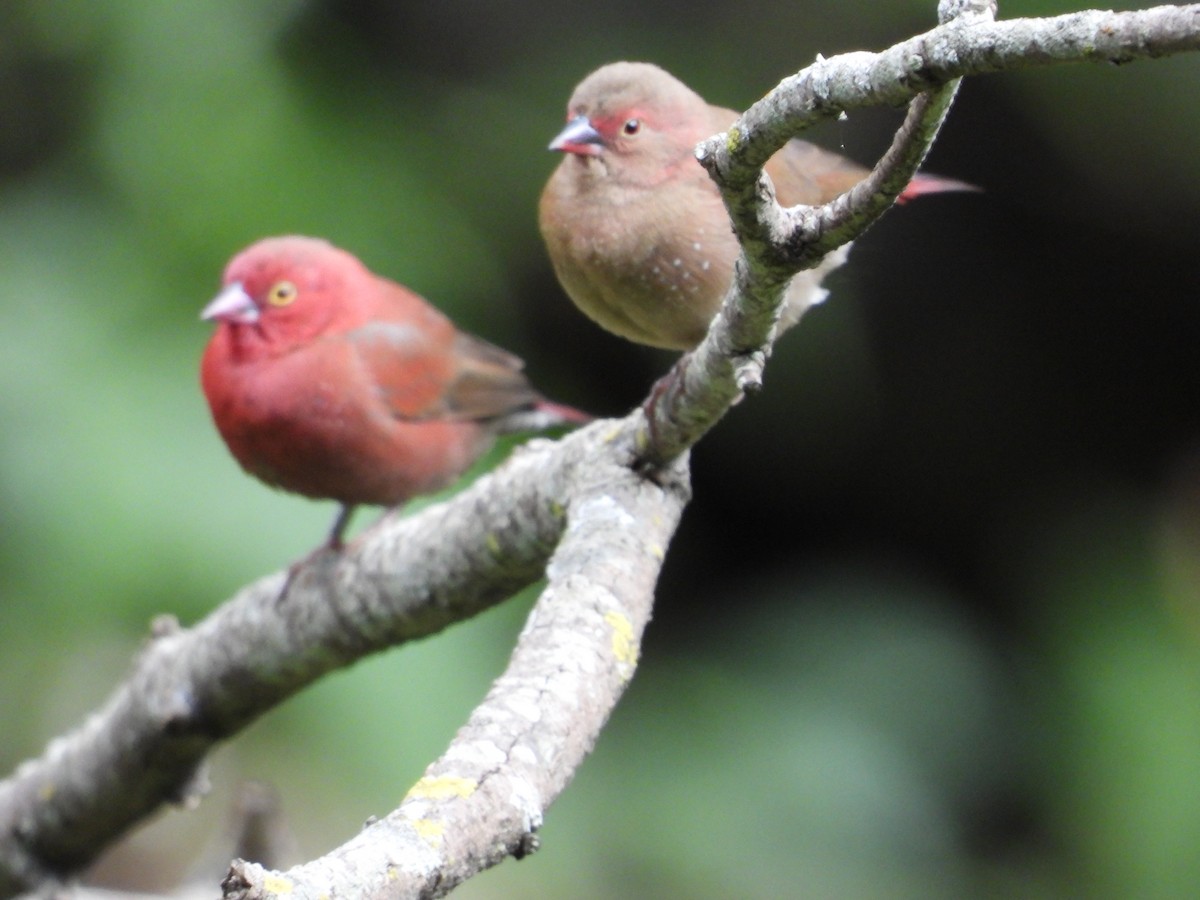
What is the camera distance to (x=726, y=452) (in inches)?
195

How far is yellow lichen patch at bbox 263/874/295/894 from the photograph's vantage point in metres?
1.31

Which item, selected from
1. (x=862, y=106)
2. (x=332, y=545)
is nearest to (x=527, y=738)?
(x=862, y=106)

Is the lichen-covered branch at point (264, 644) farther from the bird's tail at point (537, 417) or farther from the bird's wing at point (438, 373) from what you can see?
the bird's tail at point (537, 417)

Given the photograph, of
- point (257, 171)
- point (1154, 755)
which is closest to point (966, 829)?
point (1154, 755)

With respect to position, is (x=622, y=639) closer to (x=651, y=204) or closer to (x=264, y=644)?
(x=651, y=204)

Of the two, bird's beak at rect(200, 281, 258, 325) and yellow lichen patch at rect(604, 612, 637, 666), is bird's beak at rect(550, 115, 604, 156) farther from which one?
bird's beak at rect(200, 281, 258, 325)

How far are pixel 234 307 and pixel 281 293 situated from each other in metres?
0.15

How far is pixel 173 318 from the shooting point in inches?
174

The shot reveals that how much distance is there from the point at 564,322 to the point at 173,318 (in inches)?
49.9

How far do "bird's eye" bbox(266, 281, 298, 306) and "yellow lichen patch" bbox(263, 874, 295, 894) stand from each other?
283cm

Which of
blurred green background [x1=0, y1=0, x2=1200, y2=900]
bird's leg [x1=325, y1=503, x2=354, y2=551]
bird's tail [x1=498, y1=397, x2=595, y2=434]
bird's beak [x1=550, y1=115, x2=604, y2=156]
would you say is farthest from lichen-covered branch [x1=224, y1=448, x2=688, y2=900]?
blurred green background [x1=0, y1=0, x2=1200, y2=900]

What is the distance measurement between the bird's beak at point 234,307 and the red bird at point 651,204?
121cm

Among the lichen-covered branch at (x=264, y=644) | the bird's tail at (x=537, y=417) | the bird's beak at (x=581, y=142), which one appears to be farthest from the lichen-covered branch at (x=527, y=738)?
the bird's tail at (x=537, y=417)

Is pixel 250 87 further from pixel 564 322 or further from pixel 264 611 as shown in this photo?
pixel 264 611
